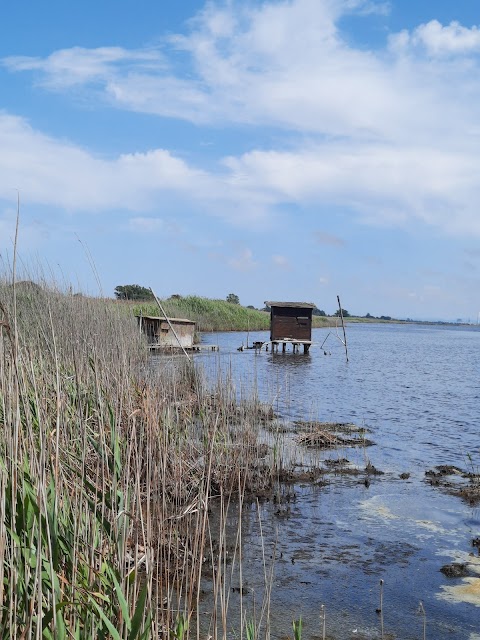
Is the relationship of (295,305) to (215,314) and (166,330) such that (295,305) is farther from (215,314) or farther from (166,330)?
(215,314)

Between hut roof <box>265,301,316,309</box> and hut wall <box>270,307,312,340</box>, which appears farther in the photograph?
hut wall <box>270,307,312,340</box>

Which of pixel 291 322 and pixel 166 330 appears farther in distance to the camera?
pixel 291 322

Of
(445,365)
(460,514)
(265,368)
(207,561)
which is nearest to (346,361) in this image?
(445,365)

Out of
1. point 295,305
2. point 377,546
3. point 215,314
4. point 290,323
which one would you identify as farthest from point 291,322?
point 377,546

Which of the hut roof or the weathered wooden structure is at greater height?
the hut roof

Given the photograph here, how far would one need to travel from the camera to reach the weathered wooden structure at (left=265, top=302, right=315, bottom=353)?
100 ft

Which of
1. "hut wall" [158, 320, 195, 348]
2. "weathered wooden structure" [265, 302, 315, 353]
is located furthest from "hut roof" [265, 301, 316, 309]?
"hut wall" [158, 320, 195, 348]

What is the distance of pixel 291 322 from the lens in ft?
102

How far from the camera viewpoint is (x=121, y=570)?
2.58 meters

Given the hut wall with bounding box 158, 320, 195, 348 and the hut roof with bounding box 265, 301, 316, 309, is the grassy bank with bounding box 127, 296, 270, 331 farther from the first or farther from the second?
the hut wall with bounding box 158, 320, 195, 348

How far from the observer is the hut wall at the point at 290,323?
30.7m

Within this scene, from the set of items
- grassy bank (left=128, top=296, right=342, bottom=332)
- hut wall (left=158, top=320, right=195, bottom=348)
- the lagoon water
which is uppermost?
grassy bank (left=128, top=296, right=342, bottom=332)

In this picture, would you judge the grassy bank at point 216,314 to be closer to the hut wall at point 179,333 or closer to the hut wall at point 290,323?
the hut wall at point 290,323

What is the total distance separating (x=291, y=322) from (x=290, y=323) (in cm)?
6
